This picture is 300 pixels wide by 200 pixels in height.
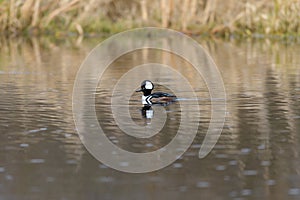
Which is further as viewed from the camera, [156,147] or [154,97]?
[154,97]

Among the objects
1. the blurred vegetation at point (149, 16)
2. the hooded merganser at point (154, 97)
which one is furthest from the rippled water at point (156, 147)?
the blurred vegetation at point (149, 16)

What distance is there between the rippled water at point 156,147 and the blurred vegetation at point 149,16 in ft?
57.6

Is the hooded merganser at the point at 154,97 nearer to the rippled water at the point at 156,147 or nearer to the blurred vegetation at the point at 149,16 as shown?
the rippled water at the point at 156,147

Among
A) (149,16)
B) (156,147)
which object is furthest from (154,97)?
(149,16)

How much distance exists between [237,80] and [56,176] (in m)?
10.7

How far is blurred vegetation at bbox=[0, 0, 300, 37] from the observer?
1502 inches

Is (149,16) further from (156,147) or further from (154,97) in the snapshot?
(156,147)

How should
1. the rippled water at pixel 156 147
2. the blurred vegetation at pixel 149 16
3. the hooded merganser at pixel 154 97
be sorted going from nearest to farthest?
the rippled water at pixel 156 147
the hooded merganser at pixel 154 97
the blurred vegetation at pixel 149 16

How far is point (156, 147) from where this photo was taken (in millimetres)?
11141

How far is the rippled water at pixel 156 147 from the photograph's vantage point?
8797 millimetres

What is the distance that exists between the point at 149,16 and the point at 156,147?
29676 mm

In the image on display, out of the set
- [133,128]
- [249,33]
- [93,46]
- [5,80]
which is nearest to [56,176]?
[133,128]

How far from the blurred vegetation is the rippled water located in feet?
57.6

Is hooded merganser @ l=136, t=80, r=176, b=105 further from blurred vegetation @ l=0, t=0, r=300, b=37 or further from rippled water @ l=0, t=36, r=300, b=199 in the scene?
blurred vegetation @ l=0, t=0, r=300, b=37
